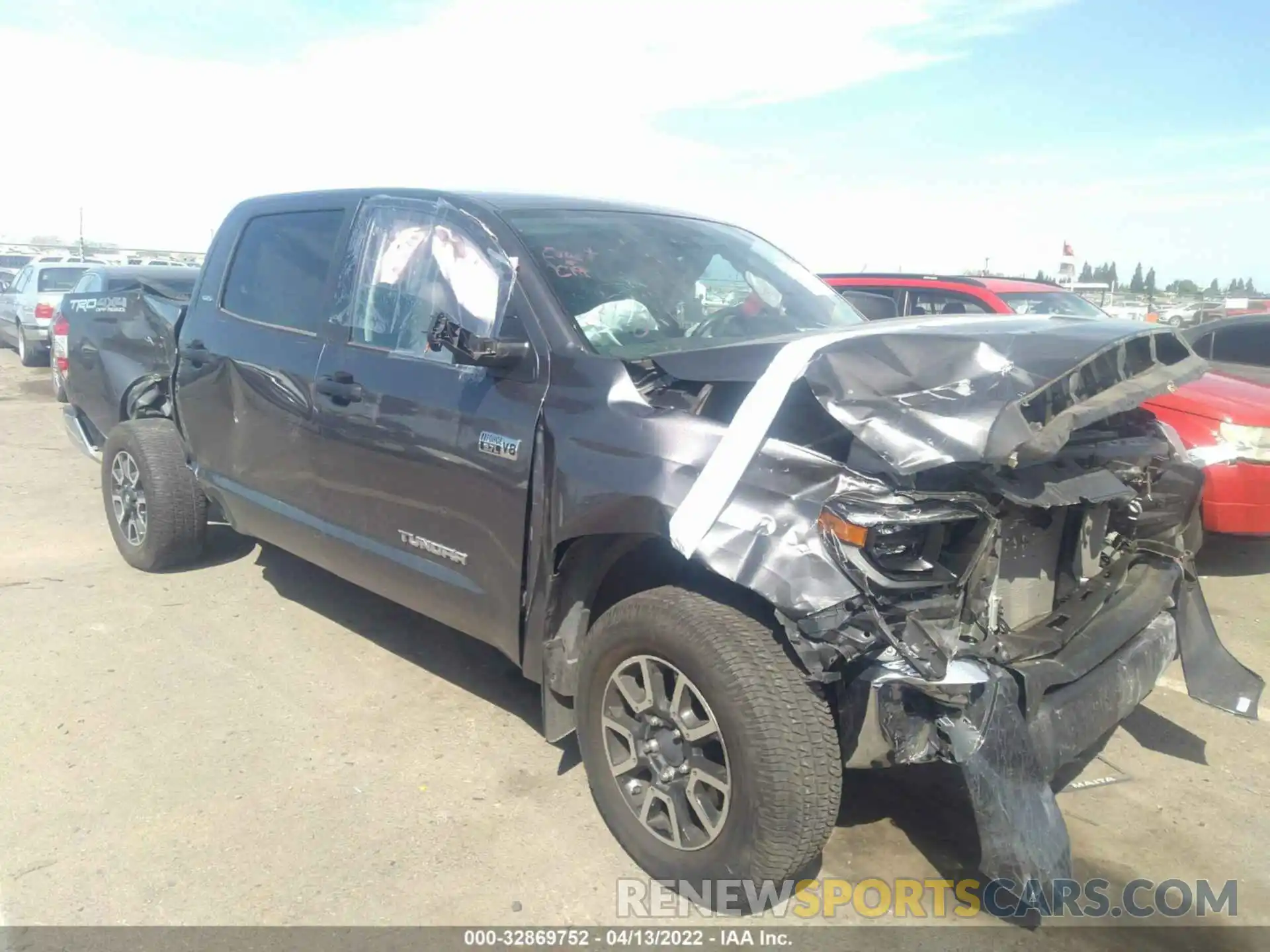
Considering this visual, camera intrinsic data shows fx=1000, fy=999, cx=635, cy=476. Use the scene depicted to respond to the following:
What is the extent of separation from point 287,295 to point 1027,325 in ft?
10.2

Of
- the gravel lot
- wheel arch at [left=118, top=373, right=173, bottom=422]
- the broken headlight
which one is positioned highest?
the broken headlight

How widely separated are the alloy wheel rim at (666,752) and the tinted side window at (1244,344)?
593cm

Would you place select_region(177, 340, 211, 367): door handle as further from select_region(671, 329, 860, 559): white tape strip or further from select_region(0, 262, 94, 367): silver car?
select_region(0, 262, 94, 367): silver car

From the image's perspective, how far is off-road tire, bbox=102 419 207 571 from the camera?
5.33 metres

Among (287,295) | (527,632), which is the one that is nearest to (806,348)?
(527,632)

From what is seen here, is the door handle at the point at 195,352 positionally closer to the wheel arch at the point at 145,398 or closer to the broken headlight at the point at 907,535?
the wheel arch at the point at 145,398

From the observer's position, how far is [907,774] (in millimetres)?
3646

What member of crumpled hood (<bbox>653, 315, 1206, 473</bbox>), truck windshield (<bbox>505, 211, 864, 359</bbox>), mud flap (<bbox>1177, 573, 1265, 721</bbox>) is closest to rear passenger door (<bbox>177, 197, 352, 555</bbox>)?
truck windshield (<bbox>505, 211, 864, 359</bbox>)

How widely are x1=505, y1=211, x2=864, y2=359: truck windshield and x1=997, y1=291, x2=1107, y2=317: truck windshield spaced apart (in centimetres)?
435

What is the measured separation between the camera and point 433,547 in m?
3.58

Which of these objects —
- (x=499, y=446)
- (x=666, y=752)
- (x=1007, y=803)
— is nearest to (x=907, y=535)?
(x=1007, y=803)

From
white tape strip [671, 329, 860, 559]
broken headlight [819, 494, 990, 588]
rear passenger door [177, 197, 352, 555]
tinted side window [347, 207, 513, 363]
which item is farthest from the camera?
rear passenger door [177, 197, 352, 555]

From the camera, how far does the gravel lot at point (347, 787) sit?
2928 millimetres

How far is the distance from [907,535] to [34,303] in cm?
1766
